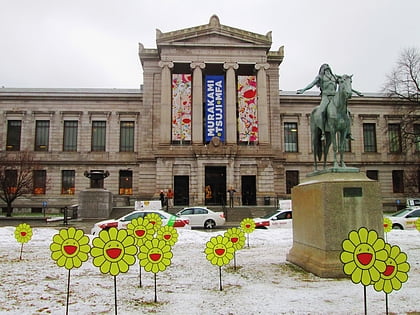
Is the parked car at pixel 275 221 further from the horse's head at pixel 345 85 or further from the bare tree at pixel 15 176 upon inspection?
the bare tree at pixel 15 176

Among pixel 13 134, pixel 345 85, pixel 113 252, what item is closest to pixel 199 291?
pixel 113 252

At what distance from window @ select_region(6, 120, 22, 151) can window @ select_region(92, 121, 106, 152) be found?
8.64m

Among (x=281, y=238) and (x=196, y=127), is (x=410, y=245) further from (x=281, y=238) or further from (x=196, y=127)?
(x=196, y=127)

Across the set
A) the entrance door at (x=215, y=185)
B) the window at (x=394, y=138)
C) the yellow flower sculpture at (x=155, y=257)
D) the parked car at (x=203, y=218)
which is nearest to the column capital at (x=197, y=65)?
the entrance door at (x=215, y=185)

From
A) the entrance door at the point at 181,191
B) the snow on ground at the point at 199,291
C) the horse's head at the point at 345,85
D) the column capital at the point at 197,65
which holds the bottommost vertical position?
the snow on ground at the point at 199,291

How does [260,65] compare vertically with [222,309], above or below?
above

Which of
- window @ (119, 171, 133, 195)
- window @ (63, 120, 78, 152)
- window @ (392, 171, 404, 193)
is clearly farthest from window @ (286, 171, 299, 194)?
window @ (63, 120, 78, 152)

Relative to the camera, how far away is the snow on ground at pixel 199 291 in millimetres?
6289

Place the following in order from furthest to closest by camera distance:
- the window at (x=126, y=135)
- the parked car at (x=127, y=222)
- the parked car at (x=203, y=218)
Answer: the window at (x=126, y=135) < the parked car at (x=203, y=218) < the parked car at (x=127, y=222)

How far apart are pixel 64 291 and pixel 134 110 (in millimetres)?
38844

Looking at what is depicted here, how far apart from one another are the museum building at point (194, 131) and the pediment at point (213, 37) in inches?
4.4

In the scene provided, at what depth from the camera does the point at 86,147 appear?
145 feet

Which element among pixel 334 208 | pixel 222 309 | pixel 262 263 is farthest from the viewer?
pixel 262 263

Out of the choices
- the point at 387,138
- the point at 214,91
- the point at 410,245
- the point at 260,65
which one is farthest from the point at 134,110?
the point at 410,245
